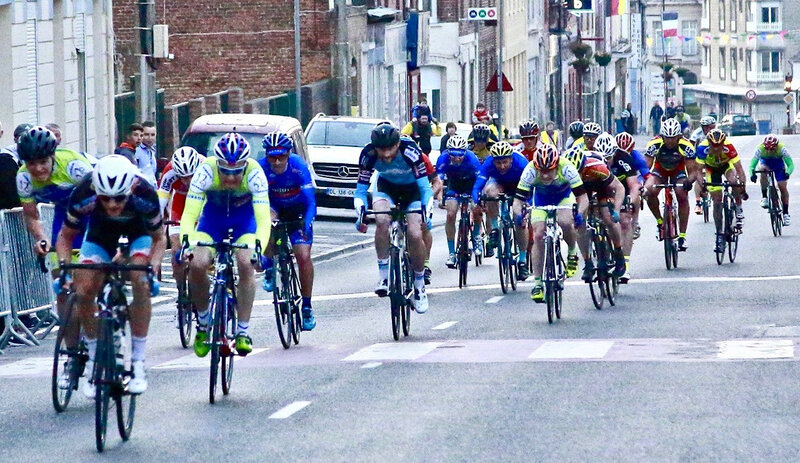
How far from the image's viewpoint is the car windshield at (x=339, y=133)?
3553cm

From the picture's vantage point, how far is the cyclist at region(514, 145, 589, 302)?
58.7 feet

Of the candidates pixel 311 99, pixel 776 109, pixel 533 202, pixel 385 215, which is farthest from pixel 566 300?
pixel 776 109

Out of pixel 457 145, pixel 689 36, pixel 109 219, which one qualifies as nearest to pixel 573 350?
pixel 109 219

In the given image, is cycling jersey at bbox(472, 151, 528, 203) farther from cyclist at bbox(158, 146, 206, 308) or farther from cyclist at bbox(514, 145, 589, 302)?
cyclist at bbox(158, 146, 206, 308)

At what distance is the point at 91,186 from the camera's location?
10.9 m

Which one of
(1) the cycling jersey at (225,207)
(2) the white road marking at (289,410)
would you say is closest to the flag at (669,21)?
(1) the cycling jersey at (225,207)

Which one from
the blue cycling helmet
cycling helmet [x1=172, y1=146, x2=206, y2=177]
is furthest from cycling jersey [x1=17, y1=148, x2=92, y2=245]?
the blue cycling helmet

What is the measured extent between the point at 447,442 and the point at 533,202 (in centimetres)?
812

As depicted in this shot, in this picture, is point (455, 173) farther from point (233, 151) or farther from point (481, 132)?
point (233, 151)

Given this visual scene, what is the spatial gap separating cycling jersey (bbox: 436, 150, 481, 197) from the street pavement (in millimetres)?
2182

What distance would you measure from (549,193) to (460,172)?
175 inches

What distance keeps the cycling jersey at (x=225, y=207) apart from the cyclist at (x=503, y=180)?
304 inches

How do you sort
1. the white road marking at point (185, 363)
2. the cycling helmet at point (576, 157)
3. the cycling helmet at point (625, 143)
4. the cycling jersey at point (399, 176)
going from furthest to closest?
the cycling helmet at point (625, 143)
the cycling helmet at point (576, 157)
the cycling jersey at point (399, 176)
the white road marking at point (185, 363)

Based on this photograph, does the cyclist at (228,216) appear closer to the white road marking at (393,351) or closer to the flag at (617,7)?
Result: the white road marking at (393,351)
